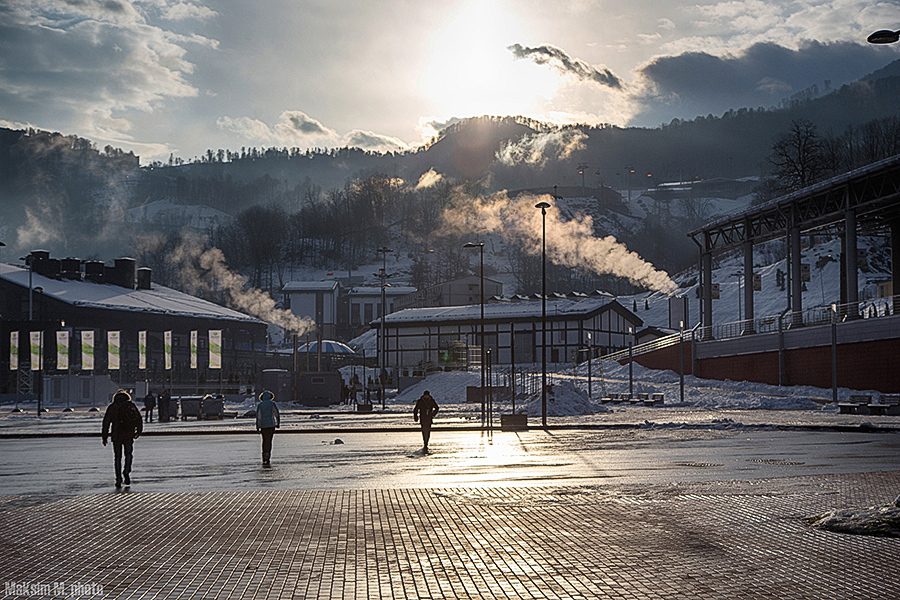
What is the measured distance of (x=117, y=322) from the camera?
78750mm

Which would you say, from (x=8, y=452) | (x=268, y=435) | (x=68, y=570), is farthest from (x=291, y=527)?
(x=8, y=452)

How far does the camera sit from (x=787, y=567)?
25.3ft

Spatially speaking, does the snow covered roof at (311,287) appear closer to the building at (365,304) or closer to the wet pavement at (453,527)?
the building at (365,304)

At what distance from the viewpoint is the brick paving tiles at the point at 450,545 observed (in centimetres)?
718

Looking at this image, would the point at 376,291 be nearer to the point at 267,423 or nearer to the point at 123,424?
the point at 267,423

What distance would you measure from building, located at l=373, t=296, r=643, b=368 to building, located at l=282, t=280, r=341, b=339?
42.1 m

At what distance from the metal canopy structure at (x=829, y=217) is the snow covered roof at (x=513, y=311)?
1450cm

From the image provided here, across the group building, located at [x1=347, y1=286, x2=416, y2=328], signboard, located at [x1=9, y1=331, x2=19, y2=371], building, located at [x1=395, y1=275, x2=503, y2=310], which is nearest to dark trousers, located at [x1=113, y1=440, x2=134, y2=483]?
signboard, located at [x1=9, y1=331, x2=19, y2=371]

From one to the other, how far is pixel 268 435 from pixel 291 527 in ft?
27.9

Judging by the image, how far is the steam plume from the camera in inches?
4857

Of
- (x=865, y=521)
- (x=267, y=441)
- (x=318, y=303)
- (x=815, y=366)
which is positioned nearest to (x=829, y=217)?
(x=815, y=366)

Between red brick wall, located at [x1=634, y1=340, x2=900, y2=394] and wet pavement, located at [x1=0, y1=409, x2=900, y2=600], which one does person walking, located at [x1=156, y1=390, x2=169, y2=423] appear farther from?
red brick wall, located at [x1=634, y1=340, x2=900, y2=394]

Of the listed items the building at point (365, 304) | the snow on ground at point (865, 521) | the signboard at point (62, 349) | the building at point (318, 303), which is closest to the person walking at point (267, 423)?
the snow on ground at point (865, 521)

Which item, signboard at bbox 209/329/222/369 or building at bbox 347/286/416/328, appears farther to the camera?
building at bbox 347/286/416/328
